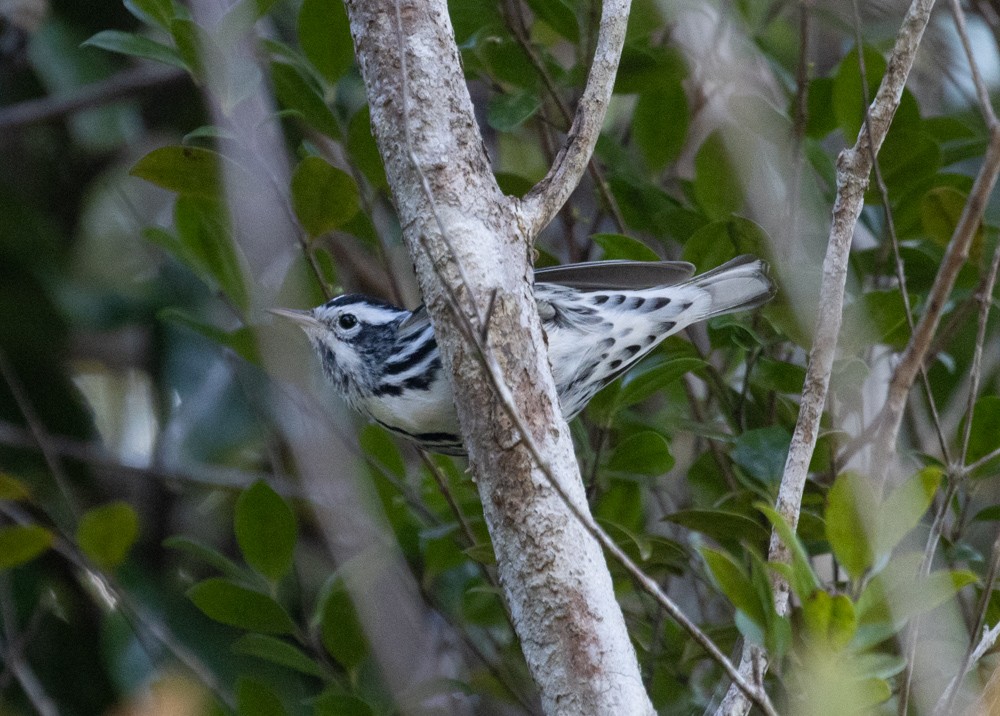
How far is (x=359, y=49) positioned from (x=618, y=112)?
7.04ft

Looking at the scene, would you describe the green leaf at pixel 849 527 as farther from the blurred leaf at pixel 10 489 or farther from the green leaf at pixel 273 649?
the blurred leaf at pixel 10 489

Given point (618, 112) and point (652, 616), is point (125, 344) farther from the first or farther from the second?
point (652, 616)

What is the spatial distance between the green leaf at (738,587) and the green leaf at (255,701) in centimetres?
138

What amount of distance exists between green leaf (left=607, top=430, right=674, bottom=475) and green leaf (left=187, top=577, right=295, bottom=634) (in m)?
0.88

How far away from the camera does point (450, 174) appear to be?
214 centimetres

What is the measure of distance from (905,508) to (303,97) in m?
1.79

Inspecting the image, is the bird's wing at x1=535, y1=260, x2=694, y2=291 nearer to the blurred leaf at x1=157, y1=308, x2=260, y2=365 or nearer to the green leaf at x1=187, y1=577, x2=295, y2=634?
the blurred leaf at x1=157, y1=308, x2=260, y2=365

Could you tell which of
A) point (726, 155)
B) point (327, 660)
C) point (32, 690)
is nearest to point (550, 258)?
point (726, 155)

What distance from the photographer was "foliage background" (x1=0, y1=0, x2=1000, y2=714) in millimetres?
2475

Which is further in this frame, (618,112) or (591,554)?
(618,112)

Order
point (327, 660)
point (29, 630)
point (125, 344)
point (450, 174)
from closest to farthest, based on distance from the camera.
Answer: point (450, 174) → point (327, 660) → point (29, 630) → point (125, 344)

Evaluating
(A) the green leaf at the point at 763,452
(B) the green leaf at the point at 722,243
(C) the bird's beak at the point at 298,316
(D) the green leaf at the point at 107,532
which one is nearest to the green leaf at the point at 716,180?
(B) the green leaf at the point at 722,243

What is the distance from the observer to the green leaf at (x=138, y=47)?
2.74 metres

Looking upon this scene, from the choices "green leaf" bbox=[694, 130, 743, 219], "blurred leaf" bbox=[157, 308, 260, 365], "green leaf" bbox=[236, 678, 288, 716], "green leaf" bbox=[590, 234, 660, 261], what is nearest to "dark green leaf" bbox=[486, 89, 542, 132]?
"green leaf" bbox=[590, 234, 660, 261]
